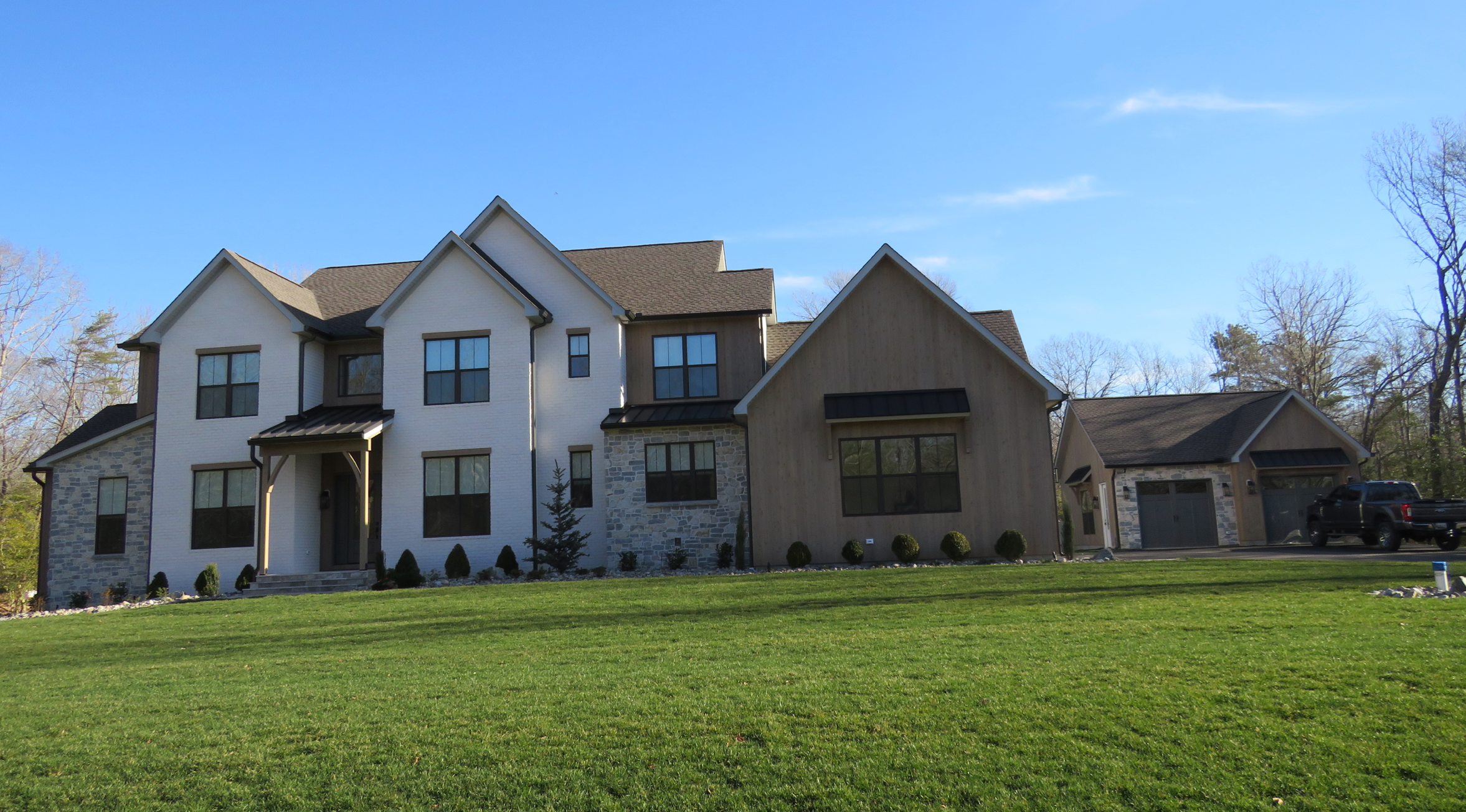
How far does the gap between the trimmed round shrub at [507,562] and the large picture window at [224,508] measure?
6.65 meters

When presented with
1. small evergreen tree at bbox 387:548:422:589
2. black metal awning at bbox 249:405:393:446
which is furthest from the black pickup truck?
black metal awning at bbox 249:405:393:446

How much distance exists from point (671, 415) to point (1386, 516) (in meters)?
18.0

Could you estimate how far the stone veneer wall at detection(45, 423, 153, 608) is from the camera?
80.7 feet

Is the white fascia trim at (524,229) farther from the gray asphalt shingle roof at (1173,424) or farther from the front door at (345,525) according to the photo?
the gray asphalt shingle roof at (1173,424)

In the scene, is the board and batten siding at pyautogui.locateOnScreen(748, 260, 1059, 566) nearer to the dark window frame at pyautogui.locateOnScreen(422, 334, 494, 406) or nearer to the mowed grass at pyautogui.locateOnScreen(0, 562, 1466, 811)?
the dark window frame at pyautogui.locateOnScreen(422, 334, 494, 406)

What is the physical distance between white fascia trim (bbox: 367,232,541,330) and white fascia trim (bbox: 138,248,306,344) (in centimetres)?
210

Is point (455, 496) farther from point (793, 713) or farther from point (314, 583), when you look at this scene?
point (793, 713)

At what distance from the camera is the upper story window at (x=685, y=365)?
82.6 ft

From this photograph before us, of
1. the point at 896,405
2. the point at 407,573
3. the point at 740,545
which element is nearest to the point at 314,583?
the point at 407,573

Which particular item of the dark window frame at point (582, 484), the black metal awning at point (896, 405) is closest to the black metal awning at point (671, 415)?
the dark window frame at point (582, 484)

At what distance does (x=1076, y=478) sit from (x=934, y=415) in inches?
639

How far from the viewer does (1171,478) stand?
30.6 metres

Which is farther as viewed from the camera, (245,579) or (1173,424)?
(1173,424)

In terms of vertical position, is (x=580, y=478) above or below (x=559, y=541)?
above
